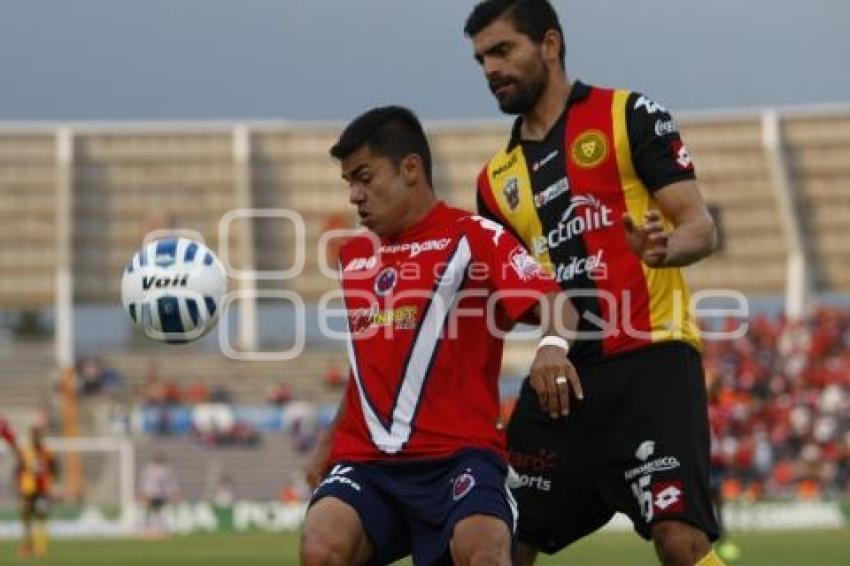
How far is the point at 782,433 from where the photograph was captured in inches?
1494

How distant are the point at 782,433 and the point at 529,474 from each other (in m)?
31.4

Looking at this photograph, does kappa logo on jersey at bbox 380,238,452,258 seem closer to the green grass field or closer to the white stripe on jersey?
the white stripe on jersey

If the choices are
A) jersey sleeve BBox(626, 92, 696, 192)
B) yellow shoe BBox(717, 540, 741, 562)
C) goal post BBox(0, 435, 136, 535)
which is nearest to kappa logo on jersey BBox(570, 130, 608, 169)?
jersey sleeve BBox(626, 92, 696, 192)

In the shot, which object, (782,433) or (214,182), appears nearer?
(782,433)

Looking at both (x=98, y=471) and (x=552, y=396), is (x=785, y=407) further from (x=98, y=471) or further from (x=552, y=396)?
(x=552, y=396)

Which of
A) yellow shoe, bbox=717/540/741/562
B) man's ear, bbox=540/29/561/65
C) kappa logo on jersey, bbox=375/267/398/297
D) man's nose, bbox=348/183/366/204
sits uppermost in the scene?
man's ear, bbox=540/29/561/65

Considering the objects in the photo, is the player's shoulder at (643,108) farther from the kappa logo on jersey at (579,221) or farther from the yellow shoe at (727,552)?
the yellow shoe at (727,552)

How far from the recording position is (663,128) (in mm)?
7082

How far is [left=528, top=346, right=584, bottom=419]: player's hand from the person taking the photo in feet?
21.4

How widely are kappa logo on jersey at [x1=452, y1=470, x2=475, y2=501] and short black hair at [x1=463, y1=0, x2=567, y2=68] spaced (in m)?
1.82

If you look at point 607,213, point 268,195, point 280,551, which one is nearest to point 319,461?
point 607,213

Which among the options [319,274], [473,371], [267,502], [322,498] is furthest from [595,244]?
[319,274]

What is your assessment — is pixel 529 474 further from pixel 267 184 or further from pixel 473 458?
pixel 267 184

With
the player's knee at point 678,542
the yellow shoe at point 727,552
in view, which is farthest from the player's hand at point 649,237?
the yellow shoe at point 727,552
